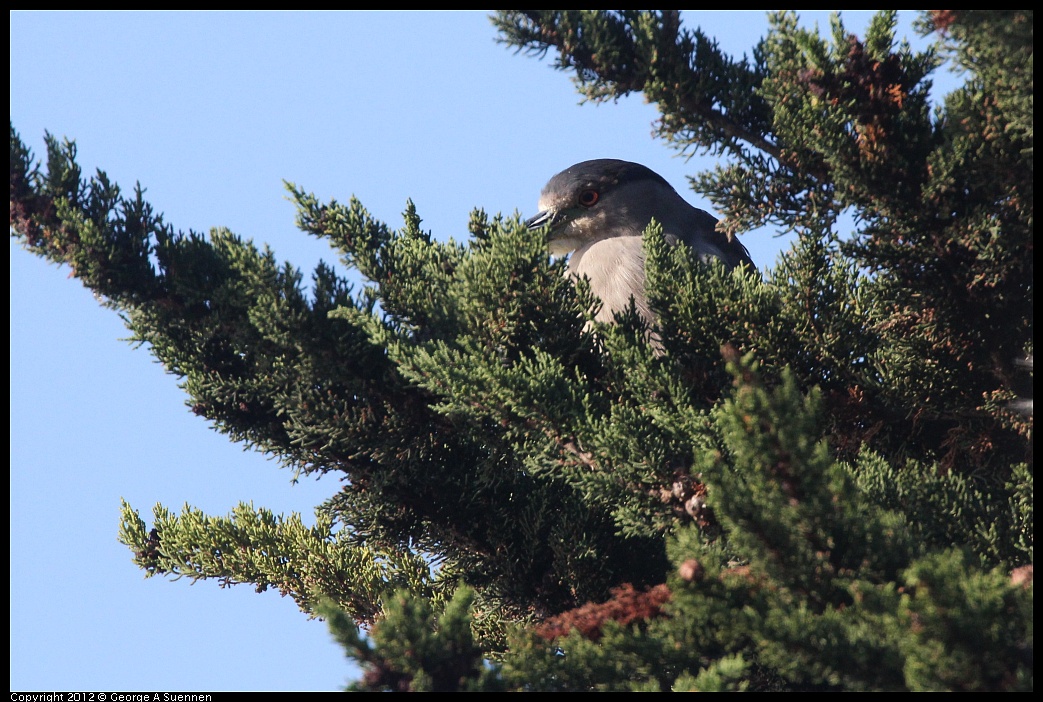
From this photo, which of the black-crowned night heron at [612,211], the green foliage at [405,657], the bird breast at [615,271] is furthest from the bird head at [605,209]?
the green foliage at [405,657]

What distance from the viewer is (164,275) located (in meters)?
2.65

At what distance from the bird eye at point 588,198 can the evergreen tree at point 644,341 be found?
2.82 metres

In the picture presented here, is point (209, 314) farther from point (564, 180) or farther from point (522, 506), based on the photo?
point (564, 180)

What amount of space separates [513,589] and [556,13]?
4.90 ft

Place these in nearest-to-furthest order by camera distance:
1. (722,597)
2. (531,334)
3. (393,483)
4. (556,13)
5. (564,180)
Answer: (722,597), (556,13), (531,334), (393,483), (564,180)

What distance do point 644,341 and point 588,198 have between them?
127 inches

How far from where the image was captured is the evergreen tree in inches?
89.9

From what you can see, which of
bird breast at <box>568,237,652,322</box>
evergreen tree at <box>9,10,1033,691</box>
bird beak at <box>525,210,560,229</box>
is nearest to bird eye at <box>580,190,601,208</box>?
bird beak at <box>525,210,560,229</box>

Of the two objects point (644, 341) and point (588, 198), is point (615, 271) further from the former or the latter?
point (644, 341)

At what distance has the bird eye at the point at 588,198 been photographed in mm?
5695

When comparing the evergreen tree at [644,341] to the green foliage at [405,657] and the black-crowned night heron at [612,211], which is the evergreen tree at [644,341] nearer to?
the green foliage at [405,657]

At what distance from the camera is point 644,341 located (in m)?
2.59

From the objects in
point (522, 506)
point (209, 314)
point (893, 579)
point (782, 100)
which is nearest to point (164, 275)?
point (209, 314)

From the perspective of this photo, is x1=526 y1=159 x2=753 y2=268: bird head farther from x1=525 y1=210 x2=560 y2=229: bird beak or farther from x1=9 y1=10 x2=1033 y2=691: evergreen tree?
x1=9 y1=10 x2=1033 y2=691: evergreen tree
